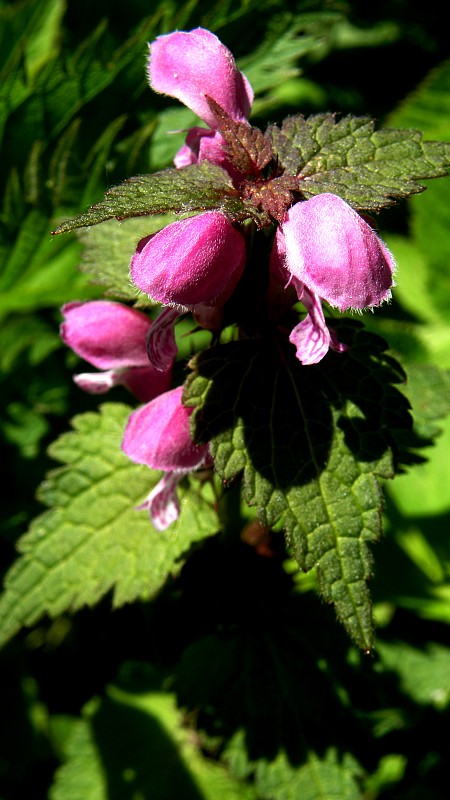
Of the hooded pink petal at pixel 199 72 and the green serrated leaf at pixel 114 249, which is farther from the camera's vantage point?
the green serrated leaf at pixel 114 249

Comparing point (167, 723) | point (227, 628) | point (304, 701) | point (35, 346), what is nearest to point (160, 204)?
point (227, 628)

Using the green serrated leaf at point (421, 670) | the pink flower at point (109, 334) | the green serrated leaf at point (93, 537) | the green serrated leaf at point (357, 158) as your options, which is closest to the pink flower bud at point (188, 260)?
the green serrated leaf at point (357, 158)

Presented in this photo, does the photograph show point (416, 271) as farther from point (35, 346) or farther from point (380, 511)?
point (380, 511)

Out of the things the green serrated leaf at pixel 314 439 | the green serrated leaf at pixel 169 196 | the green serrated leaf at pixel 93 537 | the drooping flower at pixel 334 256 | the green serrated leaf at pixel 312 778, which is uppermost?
the green serrated leaf at pixel 169 196

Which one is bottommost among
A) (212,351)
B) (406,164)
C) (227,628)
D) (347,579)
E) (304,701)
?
(304,701)

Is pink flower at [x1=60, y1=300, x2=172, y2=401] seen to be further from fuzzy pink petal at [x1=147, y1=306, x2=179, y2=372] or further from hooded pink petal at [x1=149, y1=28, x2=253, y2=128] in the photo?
hooded pink petal at [x1=149, y1=28, x2=253, y2=128]

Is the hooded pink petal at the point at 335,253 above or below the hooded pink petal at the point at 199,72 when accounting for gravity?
below

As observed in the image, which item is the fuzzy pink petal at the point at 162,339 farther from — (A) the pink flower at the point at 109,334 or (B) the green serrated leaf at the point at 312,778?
(B) the green serrated leaf at the point at 312,778

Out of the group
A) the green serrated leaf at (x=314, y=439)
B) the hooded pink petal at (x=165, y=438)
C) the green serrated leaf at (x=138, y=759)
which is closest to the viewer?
the green serrated leaf at (x=314, y=439)
